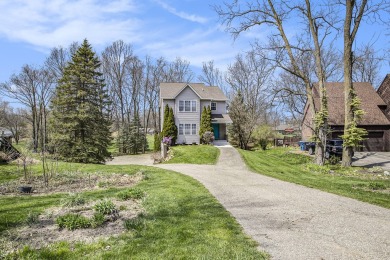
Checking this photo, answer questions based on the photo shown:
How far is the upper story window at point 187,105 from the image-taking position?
30.9 m

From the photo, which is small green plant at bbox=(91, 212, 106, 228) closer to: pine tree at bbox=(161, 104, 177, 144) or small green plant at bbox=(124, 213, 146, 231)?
small green plant at bbox=(124, 213, 146, 231)

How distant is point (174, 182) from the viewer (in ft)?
36.5

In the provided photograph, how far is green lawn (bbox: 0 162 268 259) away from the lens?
4383 mm

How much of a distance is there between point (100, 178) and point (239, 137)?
26.8m

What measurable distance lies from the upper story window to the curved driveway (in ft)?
68.8

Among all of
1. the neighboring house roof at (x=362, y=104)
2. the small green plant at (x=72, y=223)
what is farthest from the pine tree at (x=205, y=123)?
the small green plant at (x=72, y=223)

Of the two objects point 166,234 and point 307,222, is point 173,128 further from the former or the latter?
point 166,234

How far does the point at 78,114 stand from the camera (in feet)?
73.0

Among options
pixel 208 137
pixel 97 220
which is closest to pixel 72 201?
pixel 97 220

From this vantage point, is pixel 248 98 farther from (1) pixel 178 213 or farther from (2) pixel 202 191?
(1) pixel 178 213

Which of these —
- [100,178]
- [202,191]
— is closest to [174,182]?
[202,191]

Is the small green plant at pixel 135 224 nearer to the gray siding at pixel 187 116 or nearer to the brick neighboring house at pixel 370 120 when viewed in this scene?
the gray siding at pixel 187 116

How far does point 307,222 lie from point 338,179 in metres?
9.18

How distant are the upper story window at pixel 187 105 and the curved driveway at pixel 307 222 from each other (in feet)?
68.8
